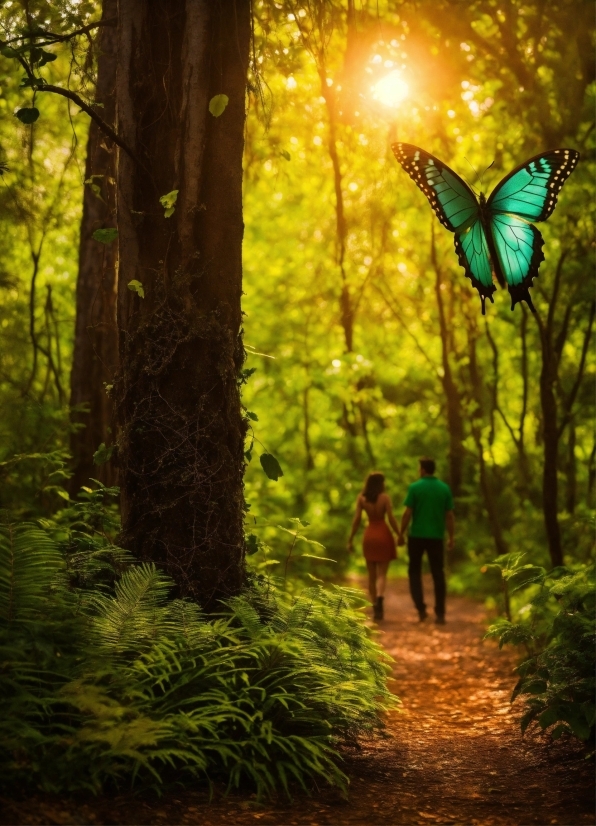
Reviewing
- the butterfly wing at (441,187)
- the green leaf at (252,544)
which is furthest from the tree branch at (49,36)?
the green leaf at (252,544)

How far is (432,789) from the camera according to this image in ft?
16.9

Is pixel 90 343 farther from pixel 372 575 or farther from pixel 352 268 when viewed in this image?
pixel 372 575

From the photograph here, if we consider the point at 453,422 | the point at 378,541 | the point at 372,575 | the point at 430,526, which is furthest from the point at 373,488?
the point at 453,422

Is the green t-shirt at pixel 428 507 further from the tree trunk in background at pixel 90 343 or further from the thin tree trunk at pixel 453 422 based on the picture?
the tree trunk in background at pixel 90 343

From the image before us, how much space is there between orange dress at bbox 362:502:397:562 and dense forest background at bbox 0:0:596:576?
7.10 ft

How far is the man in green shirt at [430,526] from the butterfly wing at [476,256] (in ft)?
18.9

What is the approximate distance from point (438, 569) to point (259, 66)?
7987 millimetres

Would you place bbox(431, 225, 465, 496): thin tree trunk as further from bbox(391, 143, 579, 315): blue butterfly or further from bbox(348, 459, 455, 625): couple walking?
bbox(391, 143, 579, 315): blue butterfly

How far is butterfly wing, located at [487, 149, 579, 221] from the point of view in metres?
6.77

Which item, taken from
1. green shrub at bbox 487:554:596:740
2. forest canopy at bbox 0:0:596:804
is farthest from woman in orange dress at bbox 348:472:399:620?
green shrub at bbox 487:554:596:740

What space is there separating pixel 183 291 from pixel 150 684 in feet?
8.24

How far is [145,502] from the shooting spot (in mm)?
5918

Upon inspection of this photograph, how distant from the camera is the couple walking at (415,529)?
41.6 feet

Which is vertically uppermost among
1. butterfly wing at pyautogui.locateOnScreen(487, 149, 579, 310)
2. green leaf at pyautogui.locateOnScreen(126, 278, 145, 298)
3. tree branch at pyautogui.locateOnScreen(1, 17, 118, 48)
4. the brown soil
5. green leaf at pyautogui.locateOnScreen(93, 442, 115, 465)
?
tree branch at pyautogui.locateOnScreen(1, 17, 118, 48)
